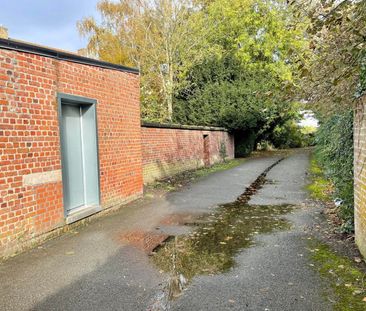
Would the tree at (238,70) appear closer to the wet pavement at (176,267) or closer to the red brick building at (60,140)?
the red brick building at (60,140)

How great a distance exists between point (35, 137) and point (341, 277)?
500 centimetres

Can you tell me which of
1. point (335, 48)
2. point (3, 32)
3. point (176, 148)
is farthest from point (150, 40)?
point (335, 48)

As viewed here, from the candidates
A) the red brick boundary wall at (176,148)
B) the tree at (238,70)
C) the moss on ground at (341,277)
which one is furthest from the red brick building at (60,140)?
the tree at (238,70)

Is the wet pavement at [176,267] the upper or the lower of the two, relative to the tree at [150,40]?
lower

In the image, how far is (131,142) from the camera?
28.6 ft

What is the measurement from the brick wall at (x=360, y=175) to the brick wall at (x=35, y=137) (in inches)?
196

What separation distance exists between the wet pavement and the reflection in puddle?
1 cm

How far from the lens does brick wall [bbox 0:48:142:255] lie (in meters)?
4.72

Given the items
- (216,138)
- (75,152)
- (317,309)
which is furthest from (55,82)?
(216,138)

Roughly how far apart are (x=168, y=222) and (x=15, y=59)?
4090mm

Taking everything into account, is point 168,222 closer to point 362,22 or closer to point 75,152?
point 75,152

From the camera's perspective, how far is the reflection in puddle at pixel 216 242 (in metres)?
4.13

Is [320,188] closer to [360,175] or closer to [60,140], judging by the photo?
[360,175]

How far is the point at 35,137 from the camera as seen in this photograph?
530 centimetres
